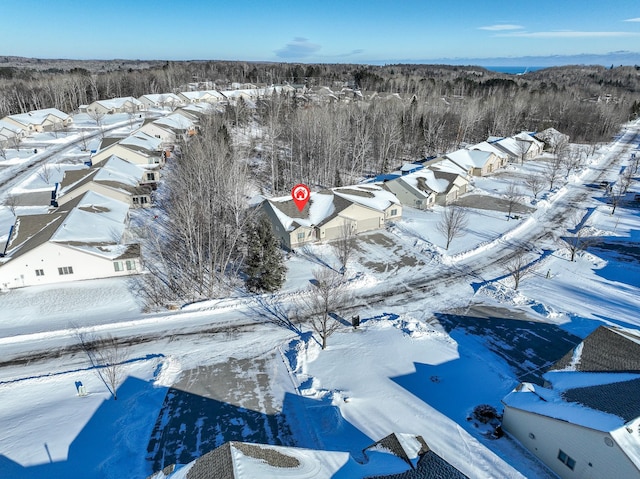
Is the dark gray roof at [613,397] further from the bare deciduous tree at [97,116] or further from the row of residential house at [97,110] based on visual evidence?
the row of residential house at [97,110]

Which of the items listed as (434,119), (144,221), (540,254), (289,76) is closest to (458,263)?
(540,254)

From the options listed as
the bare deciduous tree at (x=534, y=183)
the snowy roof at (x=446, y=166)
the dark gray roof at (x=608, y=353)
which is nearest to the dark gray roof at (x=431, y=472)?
the dark gray roof at (x=608, y=353)

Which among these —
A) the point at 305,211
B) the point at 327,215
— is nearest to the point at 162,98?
the point at 305,211

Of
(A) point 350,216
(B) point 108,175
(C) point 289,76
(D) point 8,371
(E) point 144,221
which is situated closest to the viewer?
(D) point 8,371

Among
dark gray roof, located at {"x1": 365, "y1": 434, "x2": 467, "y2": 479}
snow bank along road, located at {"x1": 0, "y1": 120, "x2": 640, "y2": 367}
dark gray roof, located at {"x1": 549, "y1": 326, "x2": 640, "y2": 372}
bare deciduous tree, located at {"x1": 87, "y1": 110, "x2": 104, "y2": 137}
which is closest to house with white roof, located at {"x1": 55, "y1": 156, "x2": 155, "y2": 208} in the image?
snow bank along road, located at {"x1": 0, "y1": 120, "x2": 640, "y2": 367}

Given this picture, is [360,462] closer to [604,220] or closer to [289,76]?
[604,220]

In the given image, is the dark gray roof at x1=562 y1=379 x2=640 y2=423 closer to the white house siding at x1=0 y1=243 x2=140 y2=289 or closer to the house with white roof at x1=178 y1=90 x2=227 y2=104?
the white house siding at x1=0 y1=243 x2=140 y2=289
